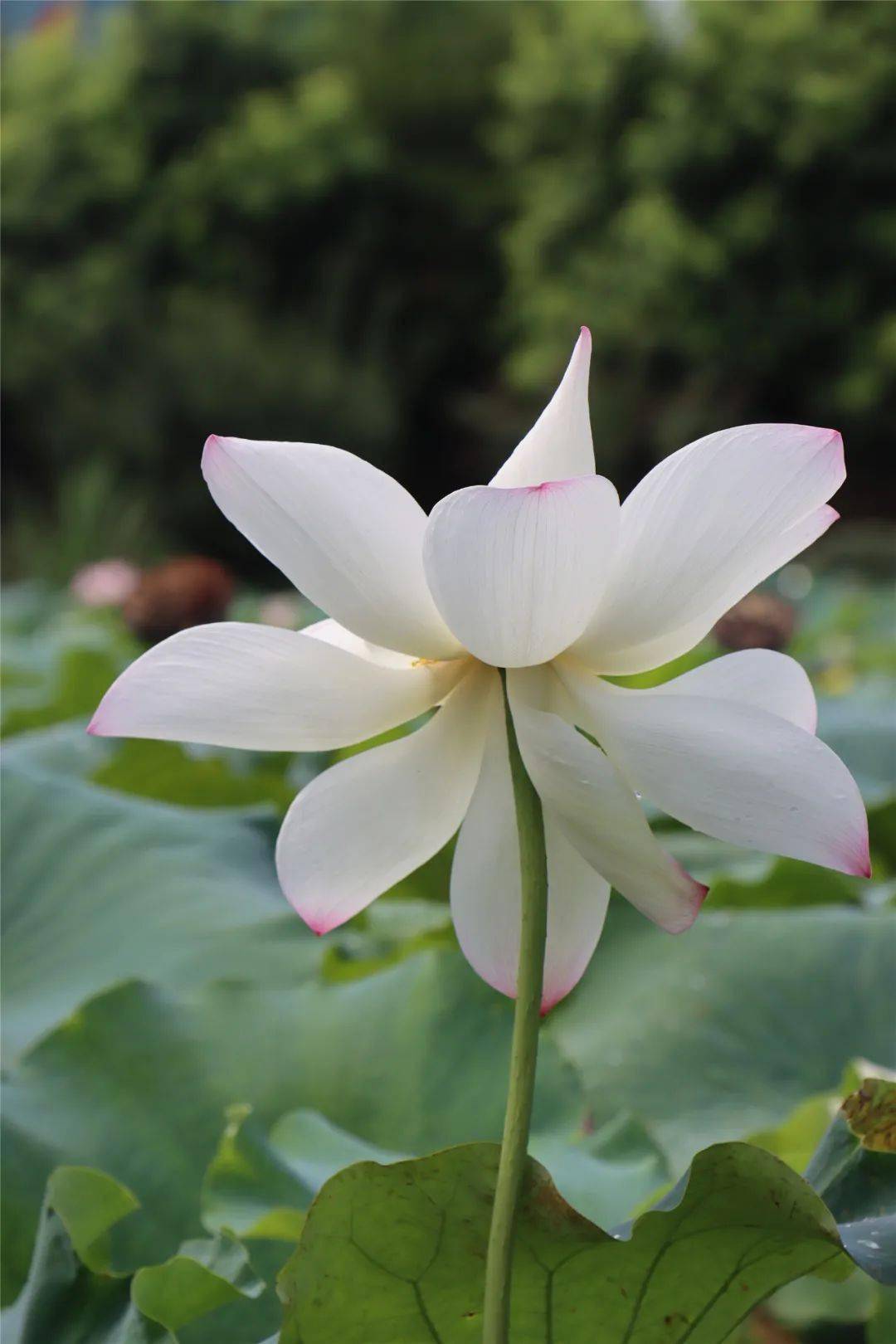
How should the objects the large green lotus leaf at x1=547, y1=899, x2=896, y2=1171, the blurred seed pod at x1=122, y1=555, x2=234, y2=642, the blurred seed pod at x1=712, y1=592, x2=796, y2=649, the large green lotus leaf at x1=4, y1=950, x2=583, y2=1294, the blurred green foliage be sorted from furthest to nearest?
1. the blurred green foliage
2. the blurred seed pod at x1=122, y1=555, x2=234, y2=642
3. the blurred seed pod at x1=712, y1=592, x2=796, y2=649
4. the large green lotus leaf at x1=547, y1=899, x2=896, y2=1171
5. the large green lotus leaf at x1=4, y1=950, x2=583, y2=1294

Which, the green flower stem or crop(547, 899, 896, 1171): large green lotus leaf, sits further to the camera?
crop(547, 899, 896, 1171): large green lotus leaf

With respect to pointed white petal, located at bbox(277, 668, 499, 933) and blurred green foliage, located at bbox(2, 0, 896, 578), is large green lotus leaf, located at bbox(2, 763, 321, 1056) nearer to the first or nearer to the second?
pointed white petal, located at bbox(277, 668, 499, 933)

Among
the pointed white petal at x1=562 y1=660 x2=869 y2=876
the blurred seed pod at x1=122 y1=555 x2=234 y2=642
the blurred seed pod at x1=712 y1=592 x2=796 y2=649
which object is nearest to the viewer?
the pointed white petal at x1=562 y1=660 x2=869 y2=876

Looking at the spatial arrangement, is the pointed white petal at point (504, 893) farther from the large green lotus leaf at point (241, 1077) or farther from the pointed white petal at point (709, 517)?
the large green lotus leaf at point (241, 1077)

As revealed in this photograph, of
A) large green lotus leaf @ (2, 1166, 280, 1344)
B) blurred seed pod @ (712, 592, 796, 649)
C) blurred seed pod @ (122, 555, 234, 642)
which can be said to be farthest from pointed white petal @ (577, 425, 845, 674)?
blurred seed pod @ (122, 555, 234, 642)

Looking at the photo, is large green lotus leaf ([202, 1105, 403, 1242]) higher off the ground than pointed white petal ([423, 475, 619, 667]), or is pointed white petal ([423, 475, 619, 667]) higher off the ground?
pointed white petal ([423, 475, 619, 667])

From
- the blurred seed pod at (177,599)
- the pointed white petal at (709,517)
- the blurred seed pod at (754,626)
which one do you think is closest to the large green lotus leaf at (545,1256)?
the pointed white petal at (709,517)

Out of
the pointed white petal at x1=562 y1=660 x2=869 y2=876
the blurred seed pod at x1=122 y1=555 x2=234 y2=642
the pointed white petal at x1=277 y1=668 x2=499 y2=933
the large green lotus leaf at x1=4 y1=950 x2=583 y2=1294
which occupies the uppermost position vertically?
the pointed white petal at x1=562 y1=660 x2=869 y2=876
